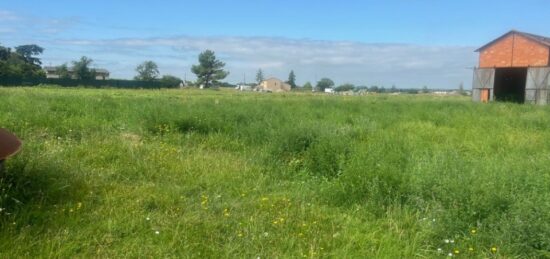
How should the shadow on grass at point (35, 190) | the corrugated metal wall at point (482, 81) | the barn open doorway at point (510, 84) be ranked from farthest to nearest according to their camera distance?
the barn open doorway at point (510, 84), the corrugated metal wall at point (482, 81), the shadow on grass at point (35, 190)

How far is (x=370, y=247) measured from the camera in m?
3.83

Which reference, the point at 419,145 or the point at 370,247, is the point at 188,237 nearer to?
the point at 370,247

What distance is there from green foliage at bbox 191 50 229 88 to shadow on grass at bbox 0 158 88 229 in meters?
84.9

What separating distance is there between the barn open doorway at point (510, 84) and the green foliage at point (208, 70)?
6458 centimetres

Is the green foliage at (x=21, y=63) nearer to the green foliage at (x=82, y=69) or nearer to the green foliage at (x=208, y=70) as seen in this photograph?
the green foliage at (x=82, y=69)

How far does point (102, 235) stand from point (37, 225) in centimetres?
57

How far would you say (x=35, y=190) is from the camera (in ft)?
14.6

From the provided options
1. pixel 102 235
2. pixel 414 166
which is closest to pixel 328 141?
pixel 414 166

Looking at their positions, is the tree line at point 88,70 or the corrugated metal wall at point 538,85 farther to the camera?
the tree line at point 88,70

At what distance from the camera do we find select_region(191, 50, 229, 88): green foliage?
89.2 metres

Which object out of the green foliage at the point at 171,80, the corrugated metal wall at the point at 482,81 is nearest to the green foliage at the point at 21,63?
the green foliage at the point at 171,80

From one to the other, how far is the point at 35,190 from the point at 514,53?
99.9ft

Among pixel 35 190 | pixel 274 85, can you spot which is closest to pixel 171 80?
pixel 274 85

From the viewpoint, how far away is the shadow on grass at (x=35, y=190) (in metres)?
3.93
